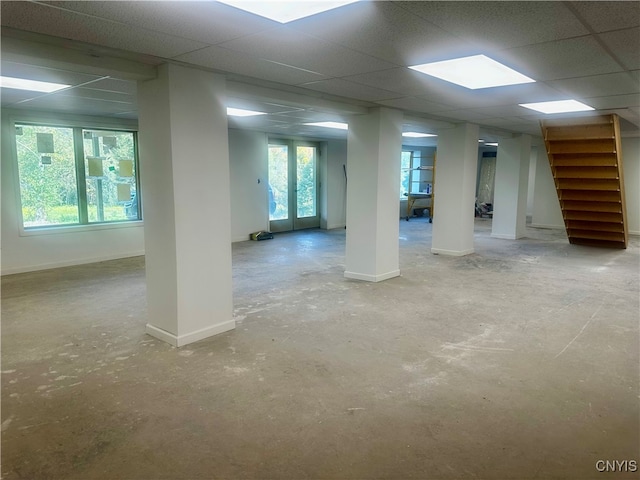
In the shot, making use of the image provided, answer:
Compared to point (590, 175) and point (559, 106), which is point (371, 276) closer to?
point (559, 106)

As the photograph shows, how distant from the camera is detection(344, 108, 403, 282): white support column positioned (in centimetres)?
518

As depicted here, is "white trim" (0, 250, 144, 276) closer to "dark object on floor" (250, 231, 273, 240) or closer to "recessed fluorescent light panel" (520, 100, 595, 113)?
"dark object on floor" (250, 231, 273, 240)

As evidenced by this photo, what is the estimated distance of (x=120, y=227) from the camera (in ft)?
22.4

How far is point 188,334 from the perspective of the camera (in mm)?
3426

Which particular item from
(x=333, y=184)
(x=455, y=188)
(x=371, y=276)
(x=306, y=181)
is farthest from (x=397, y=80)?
(x=333, y=184)

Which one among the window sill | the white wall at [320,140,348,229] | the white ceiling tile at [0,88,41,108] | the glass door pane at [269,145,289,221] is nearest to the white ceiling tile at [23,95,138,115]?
the white ceiling tile at [0,88,41,108]

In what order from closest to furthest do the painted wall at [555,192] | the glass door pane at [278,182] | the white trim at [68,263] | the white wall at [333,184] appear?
the white trim at [68,263] < the glass door pane at [278,182] < the painted wall at [555,192] < the white wall at [333,184]

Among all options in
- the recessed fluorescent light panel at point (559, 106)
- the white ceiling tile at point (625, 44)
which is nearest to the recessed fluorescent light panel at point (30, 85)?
the white ceiling tile at point (625, 44)

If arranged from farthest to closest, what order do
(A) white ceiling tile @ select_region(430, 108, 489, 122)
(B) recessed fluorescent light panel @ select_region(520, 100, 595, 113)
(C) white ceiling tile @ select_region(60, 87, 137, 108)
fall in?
(A) white ceiling tile @ select_region(430, 108, 489, 122), (B) recessed fluorescent light panel @ select_region(520, 100, 595, 113), (C) white ceiling tile @ select_region(60, 87, 137, 108)

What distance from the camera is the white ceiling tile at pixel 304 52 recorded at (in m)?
2.56

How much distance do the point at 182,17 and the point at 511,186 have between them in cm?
816

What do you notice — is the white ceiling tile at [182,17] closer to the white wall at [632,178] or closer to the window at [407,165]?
the white wall at [632,178]

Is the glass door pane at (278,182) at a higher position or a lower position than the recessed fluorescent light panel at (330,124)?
lower

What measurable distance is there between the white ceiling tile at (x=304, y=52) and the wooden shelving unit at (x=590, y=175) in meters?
4.60
